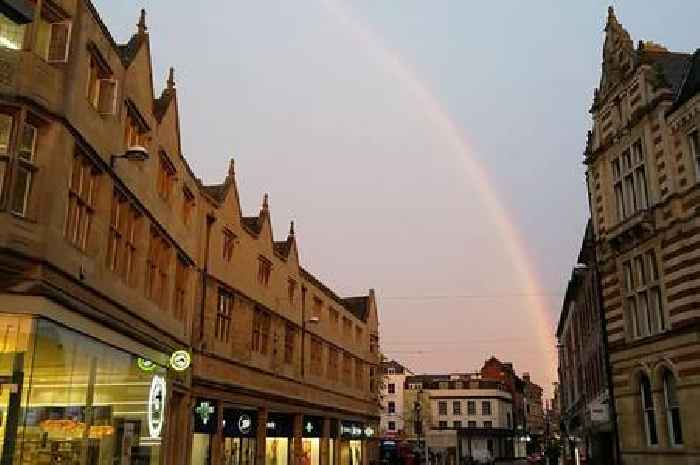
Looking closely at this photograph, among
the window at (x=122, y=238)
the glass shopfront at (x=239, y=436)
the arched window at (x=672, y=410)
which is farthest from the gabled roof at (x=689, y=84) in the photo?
the glass shopfront at (x=239, y=436)

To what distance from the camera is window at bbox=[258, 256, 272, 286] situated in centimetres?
3350

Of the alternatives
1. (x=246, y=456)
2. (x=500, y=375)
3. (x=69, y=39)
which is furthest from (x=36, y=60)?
(x=500, y=375)

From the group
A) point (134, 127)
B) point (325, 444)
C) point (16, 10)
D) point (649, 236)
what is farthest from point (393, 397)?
point (16, 10)

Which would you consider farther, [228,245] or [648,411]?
[228,245]

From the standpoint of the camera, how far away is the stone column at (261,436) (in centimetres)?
3098

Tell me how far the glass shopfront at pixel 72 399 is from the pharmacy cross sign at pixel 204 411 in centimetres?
404

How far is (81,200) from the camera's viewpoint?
50.3 ft

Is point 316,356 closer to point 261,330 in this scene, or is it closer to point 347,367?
point 347,367

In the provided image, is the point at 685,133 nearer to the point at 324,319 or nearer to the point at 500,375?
the point at 324,319

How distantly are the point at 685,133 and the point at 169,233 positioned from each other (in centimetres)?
1712

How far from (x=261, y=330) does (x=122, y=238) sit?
598 inches

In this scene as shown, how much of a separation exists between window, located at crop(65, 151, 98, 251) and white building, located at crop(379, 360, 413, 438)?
106003 mm

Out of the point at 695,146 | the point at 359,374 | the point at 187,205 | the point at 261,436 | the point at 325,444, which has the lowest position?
the point at 325,444

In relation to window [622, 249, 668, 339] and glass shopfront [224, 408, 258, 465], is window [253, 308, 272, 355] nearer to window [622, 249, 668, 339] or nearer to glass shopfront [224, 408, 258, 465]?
glass shopfront [224, 408, 258, 465]
